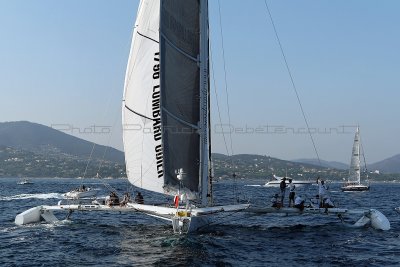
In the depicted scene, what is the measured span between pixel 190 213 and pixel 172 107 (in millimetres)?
5716

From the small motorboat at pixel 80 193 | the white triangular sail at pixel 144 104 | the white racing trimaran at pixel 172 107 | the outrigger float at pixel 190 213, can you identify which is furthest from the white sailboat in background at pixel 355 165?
the white triangular sail at pixel 144 104

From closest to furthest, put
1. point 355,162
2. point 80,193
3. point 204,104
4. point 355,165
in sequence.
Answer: point 204,104 → point 80,193 → point 355,162 → point 355,165

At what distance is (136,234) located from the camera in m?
28.7

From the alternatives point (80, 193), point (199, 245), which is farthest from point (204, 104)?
point (80, 193)

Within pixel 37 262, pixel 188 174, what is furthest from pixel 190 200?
pixel 37 262

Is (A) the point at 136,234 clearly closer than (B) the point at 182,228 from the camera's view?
No

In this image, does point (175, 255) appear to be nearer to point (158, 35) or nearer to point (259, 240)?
point (259, 240)

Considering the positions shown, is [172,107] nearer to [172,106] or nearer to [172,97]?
[172,106]

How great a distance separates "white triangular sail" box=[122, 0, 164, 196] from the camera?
26.6 metres

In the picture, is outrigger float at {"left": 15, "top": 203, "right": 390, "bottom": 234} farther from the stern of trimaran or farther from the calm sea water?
the calm sea water

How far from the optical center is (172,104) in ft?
84.2

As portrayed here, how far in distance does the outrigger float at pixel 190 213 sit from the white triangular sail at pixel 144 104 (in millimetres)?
1980

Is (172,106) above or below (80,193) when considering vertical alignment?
above

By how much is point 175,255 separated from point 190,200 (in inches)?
196
